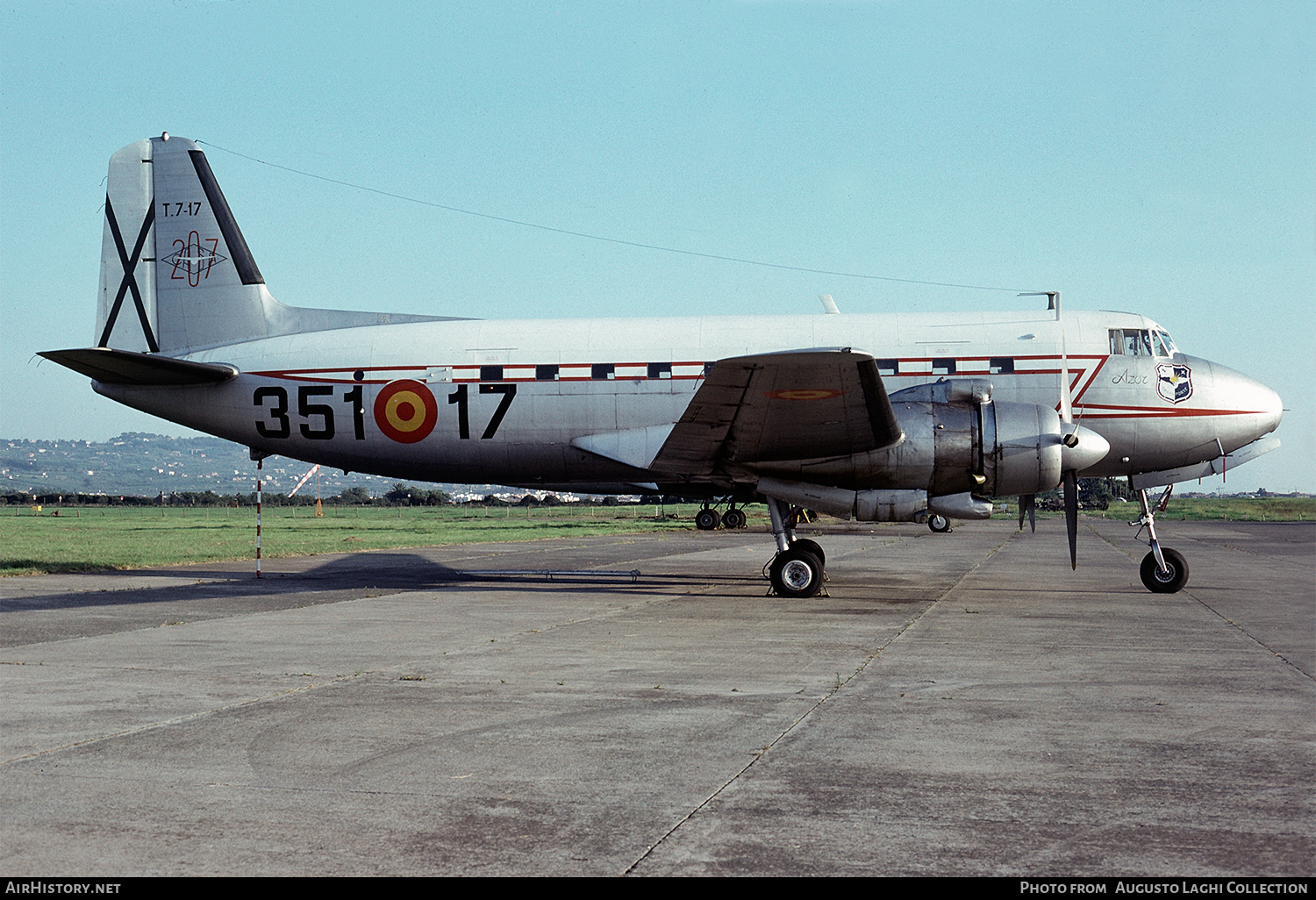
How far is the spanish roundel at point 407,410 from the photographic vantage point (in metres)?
19.3

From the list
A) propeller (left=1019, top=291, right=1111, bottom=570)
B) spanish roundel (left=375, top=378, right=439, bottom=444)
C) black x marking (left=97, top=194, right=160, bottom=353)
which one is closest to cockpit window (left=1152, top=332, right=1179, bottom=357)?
propeller (left=1019, top=291, right=1111, bottom=570)

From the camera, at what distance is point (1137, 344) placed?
1823cm

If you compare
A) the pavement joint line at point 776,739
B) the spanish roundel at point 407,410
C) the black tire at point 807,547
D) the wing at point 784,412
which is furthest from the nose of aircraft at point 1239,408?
the spanish roundel at point 407,410

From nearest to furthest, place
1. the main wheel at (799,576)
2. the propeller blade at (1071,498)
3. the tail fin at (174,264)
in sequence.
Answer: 1. the propeller blade at (1071,498)
2. the main wheel at (799,576)
3. the tail fin at (174,264)

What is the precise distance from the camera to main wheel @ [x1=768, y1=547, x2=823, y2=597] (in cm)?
1728

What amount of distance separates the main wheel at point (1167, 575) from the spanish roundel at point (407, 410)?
13.0m

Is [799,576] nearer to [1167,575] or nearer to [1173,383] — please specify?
[1167,575]

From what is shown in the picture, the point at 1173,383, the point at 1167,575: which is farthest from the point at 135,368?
the point at 1167,575

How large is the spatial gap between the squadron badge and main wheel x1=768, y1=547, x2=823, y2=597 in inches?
264

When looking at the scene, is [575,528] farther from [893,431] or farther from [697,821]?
[697,821]

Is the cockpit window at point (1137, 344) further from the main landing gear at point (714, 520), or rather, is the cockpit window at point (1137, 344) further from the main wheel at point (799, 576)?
the main landing gear at point (714, 520)

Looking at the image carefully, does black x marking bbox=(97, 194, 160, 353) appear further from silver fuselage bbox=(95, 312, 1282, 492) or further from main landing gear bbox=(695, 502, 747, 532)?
main landing gear bbox=(695, 502, 747, 532)

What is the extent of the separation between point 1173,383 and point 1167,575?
130 inches

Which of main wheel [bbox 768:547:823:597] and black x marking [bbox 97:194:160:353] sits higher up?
black x marking [bbox 97:194:160:353]
